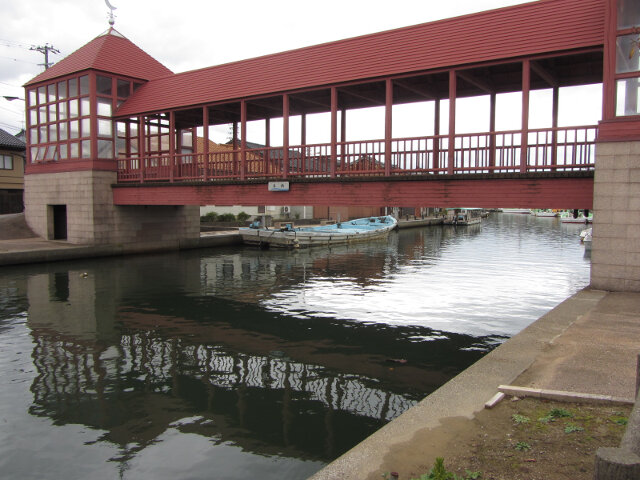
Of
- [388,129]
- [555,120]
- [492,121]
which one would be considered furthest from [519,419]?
[492,121]

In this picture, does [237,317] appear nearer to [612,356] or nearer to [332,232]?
[612,356]

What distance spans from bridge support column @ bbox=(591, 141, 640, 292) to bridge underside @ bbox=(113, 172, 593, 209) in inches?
43.6

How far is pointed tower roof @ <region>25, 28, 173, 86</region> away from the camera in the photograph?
25.2 meters

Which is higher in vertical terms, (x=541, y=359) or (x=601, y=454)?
(x=601, y=454)

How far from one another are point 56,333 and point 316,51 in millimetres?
12344

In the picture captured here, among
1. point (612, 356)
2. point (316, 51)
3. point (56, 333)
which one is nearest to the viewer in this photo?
point (612, 356)

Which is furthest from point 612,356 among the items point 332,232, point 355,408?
point 332,232

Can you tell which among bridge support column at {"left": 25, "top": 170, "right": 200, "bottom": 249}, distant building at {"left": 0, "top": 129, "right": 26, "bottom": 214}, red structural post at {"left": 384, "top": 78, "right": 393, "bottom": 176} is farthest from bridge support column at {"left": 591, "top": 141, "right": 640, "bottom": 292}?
distant building at {"left": 0, "top": 129, "right": 26, "bottom": 214}

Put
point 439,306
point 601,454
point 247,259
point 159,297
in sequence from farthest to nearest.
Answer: point 247,259, point 159,297, point 439,306, point 601,454

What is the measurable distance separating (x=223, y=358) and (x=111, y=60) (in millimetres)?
20874

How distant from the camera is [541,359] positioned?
6531mm

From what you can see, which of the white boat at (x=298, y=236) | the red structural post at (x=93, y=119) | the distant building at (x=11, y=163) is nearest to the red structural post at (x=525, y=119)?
the red structural post at (x=93, y=119)

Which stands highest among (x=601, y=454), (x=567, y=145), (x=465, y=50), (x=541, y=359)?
(x=465, y=50)

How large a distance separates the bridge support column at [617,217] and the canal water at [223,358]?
8.54ft
